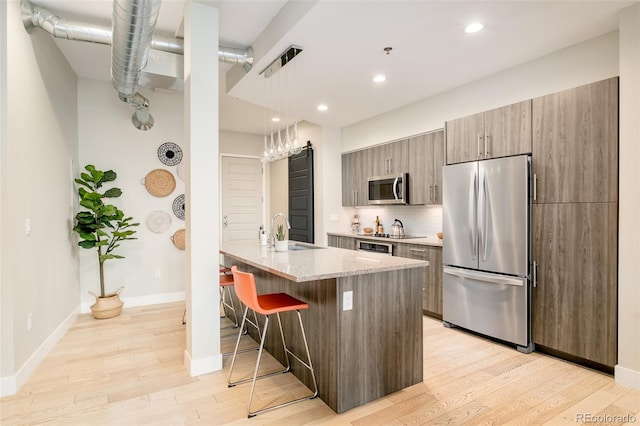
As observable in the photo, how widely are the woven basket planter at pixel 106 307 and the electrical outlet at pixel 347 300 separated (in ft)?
10.9

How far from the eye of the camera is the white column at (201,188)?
2.72m

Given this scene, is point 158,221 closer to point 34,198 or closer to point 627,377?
point 34,198

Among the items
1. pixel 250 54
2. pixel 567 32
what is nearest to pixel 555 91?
pixel 567 32

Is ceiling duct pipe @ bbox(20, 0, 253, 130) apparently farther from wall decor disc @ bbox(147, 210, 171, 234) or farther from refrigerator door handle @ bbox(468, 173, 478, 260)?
refrigerator door handle @ bbox(468, 173, 478, 260)

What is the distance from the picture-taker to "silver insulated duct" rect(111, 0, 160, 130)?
2074mm

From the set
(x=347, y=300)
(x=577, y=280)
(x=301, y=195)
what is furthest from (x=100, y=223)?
(x=577, y=280)

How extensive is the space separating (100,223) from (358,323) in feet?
11.2

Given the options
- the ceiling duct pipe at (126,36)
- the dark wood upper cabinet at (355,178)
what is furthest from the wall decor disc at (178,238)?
the dark wood upper cabinet at (355,178)

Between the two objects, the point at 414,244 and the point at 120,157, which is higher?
the point at 120,157

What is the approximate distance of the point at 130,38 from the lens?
2391 millimetres

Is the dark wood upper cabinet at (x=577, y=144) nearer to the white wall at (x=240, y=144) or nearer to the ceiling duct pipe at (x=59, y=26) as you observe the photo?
the ceiling duct pipe at (x=59, y=26)

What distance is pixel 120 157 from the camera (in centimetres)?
458

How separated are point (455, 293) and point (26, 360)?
12.5 feet

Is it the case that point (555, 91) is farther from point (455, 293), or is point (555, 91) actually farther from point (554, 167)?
point (455, 293)
